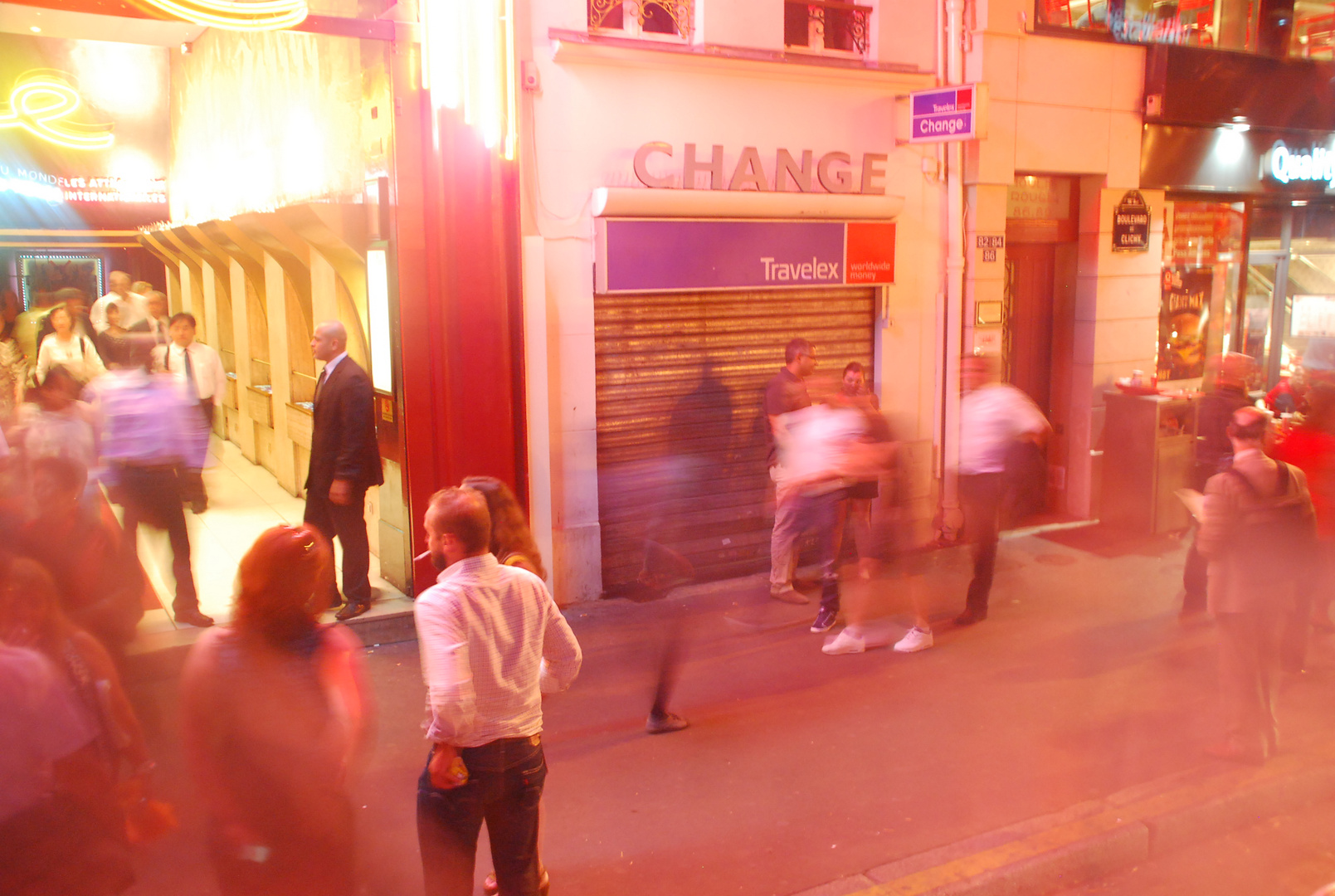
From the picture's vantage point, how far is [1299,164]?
37.6ft

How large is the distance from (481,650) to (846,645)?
13.6ft

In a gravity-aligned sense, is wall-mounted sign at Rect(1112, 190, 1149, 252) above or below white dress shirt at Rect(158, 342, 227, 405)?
above

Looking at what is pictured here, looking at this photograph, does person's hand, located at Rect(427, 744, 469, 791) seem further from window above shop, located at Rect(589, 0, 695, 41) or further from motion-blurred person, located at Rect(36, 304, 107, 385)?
motion-blurred person, located at Rect(36, 304, 107, 385)

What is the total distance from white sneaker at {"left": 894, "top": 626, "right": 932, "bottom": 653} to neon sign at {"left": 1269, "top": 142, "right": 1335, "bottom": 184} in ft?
24.0

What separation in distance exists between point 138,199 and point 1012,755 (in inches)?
542

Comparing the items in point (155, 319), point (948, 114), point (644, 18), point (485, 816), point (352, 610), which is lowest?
point (352, 610)

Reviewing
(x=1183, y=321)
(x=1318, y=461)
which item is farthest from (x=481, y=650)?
(x=1183, y=321)

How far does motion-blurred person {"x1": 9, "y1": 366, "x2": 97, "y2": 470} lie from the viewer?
6.43 metres

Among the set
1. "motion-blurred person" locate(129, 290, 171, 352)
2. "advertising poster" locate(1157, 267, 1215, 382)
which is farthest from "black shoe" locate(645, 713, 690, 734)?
"advertising poster" locate(1157, 267, 1215, 382)

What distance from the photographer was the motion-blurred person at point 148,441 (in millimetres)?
6609

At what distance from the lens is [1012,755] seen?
18.6ft

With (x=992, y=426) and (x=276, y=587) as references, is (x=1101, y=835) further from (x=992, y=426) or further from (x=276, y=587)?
(x=276, y=587)

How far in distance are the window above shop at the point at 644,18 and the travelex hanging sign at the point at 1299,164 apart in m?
6.70

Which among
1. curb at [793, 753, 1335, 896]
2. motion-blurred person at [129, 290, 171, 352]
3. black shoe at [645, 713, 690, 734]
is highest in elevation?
motion-blurred person at [129, 290, 171, 352]
